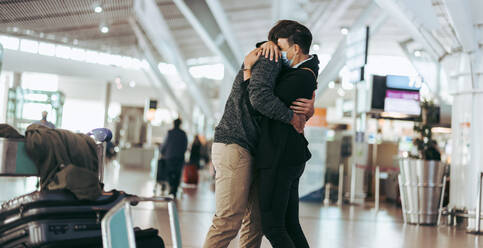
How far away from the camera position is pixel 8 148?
7.64 ft

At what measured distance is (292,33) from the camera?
2881 millimetres

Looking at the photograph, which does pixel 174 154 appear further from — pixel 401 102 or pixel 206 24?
pixel 206 24

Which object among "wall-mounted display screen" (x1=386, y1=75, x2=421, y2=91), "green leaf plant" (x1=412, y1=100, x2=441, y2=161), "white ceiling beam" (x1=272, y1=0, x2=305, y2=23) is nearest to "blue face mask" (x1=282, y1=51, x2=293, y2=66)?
"green leaf plant" (x1=412, y1=100, x2=441, y2=161)

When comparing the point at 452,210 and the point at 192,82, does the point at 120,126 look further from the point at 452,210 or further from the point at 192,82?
the point at 452,210

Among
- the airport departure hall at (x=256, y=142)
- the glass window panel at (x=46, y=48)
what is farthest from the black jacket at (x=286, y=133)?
the glass window panel at (x=46, y=48)

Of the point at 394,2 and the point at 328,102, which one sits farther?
the point at 328,102

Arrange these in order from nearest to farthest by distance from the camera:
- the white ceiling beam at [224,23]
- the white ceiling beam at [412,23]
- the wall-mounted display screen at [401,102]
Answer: the white ceiling beam at [412,23], the wall-mounted display screen at [401,102], the white ceiling beam at [224,23]

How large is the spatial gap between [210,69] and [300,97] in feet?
104

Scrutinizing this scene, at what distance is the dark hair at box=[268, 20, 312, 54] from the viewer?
2881 mm

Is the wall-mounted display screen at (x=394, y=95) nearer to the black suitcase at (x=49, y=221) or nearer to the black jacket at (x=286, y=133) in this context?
the black jacket at (x=286, y=133)

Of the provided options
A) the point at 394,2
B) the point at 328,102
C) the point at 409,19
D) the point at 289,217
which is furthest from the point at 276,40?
the point at 328,102

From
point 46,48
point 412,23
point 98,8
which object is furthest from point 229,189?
point 412,23

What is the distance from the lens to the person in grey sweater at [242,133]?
2777 mm

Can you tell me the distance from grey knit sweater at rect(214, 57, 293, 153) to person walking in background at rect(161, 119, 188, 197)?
7.66m
